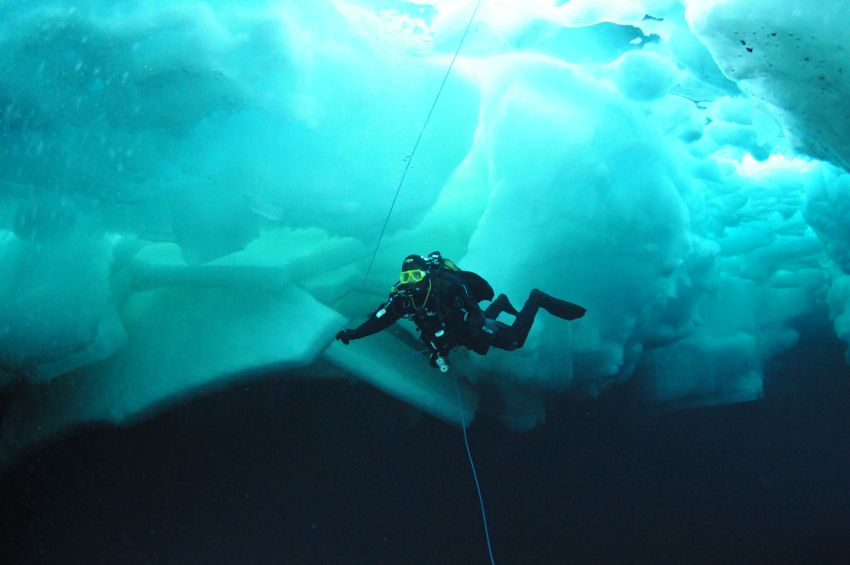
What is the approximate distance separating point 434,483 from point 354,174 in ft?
13.3

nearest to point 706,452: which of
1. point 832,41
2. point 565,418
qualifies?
point 565,418

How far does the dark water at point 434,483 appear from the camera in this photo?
16.9 feet

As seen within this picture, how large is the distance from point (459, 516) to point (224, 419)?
10.9ft

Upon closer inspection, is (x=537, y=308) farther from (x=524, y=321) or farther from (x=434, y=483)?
(x=434, y=483)

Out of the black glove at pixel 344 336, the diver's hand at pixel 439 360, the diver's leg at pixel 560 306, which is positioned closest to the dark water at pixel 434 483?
the black glove at pixel 344 336

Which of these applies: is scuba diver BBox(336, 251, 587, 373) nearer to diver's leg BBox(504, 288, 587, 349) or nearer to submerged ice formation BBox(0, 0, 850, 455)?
diver's leg BBox(504, 288, 587, 349)

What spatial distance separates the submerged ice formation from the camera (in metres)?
3.38

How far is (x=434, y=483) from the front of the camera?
654 centimetres

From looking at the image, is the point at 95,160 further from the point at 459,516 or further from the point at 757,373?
the point at 757,373

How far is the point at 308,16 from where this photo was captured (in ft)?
12.5

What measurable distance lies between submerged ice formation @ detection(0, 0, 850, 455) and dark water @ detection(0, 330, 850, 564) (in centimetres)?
78

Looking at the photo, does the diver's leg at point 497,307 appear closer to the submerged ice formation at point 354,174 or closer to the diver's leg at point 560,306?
the diver's leg at point 560,306

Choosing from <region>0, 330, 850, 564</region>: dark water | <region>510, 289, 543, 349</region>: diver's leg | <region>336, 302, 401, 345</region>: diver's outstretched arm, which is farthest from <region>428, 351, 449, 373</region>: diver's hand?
<region>0, 330, 850, 564</region>: dark water

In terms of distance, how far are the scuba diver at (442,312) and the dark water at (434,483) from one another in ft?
5.30
